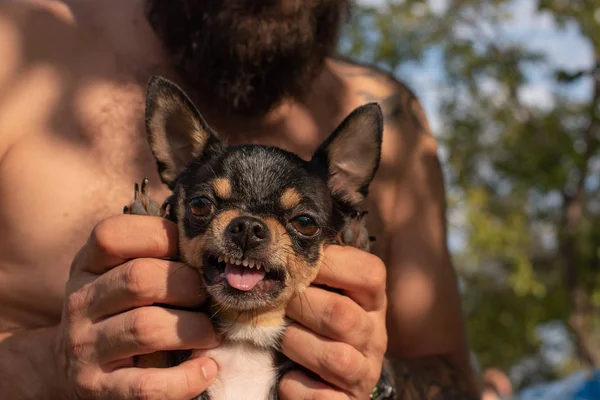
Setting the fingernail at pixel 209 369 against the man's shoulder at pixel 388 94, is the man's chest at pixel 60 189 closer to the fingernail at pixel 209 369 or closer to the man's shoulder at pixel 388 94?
the fingernail at pixel 209 369

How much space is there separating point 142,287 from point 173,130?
1.83 ft

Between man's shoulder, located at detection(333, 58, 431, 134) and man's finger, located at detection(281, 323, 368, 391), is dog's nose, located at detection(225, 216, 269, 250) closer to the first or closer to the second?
man's finger, located at detection(281, 323, 368, 391)

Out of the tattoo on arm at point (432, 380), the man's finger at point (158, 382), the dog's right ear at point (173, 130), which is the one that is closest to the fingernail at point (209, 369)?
the man's finger at point (158, 382)

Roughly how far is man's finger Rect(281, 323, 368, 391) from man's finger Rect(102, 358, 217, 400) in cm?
26

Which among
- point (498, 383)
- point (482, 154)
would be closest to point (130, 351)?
point (498, 383)

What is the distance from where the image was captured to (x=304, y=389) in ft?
6.53

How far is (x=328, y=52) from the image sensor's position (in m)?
3.06

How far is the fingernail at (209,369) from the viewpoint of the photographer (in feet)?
6.28

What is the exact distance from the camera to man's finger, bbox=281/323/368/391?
1961mm

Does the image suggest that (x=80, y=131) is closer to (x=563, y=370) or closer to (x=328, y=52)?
(x=328, y=52)

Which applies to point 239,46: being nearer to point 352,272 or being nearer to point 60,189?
point 60,189

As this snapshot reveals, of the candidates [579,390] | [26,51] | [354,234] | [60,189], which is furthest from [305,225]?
[579,390]

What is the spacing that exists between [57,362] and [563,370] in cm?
1469

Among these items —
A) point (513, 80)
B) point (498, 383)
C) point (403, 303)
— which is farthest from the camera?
point (513, 80)
